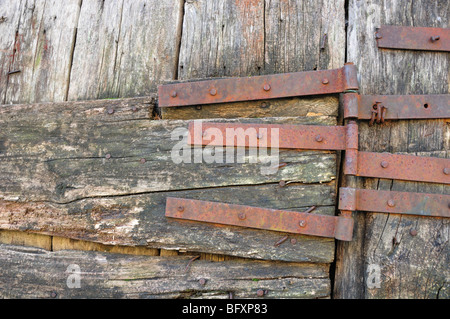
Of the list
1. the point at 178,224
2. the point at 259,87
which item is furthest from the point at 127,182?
the point at 259,87

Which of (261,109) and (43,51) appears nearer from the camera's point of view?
(261,109)

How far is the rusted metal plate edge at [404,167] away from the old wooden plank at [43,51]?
5.23 ft

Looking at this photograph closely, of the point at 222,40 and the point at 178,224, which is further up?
the point at 222,40

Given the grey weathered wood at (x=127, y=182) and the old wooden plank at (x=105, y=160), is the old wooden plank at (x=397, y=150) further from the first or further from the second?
the old wooden plank at (x=105, y=160)

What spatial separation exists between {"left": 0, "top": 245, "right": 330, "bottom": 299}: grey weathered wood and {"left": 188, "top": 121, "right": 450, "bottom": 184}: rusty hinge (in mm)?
486

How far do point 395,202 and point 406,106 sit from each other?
0.43m

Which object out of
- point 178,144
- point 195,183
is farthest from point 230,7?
point 195,183

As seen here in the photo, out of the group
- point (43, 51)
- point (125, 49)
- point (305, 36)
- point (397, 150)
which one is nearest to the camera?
point (397, 150)

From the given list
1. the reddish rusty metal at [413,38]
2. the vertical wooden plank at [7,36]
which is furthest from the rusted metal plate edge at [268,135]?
the vertical wooden plank at [7,36]

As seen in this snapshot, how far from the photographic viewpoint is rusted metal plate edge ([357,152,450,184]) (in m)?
1.63

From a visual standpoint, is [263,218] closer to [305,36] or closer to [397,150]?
[397,150]

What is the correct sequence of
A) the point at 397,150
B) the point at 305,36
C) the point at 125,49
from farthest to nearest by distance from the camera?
1. the point at 125,49
2. the point at 305,36
3. the point at 397,150

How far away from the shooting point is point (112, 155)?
1.82 meters

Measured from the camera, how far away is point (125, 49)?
2.04 metres
